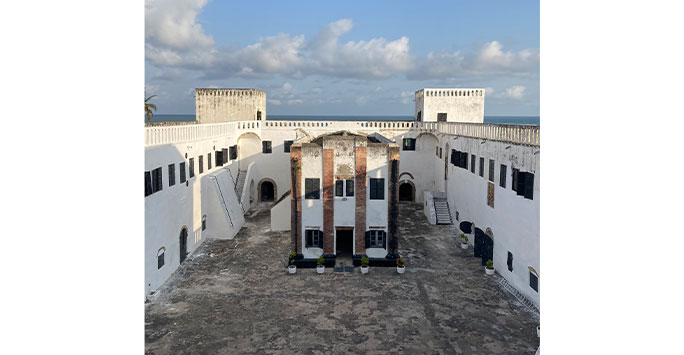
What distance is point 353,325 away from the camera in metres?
16.3

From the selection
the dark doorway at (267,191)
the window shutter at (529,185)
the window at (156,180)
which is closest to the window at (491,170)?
the window shutter at (529,185)

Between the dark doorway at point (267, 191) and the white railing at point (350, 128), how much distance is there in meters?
4.89

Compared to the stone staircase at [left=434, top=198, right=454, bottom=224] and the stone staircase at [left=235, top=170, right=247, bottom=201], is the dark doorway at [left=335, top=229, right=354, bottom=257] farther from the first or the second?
the stone staircase at [left=235, top=170, right=247, bottom=201]

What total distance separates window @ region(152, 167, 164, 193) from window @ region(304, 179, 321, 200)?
277 inches

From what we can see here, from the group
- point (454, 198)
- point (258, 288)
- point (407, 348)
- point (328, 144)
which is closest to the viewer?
point (407, 348)

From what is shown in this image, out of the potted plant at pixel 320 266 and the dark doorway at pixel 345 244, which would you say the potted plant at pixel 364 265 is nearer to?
the potted plant at pixel 320 266

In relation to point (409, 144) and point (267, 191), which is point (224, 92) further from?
point (409, 144)

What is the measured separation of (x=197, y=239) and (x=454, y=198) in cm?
1785

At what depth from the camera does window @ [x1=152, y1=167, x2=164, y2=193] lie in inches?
753

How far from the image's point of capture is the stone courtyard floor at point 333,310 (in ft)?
48.9

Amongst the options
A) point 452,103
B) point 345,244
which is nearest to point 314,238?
point 345,244
